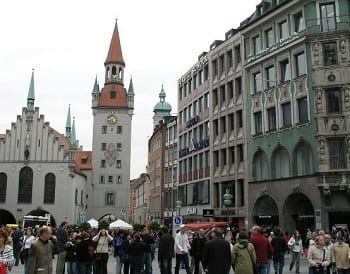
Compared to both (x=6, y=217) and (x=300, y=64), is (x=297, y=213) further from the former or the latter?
(x=6, y=217)

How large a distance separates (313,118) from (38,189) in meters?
54.3

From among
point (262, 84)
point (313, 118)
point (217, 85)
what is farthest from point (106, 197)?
point (313, 118)

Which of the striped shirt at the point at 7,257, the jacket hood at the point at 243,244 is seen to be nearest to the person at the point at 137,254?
the jacket hood at the point at 243,244

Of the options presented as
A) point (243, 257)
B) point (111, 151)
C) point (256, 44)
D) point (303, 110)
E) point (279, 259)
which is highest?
point (256, 44)

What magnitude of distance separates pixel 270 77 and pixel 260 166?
270 inches

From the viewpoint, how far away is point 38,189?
77438 mm

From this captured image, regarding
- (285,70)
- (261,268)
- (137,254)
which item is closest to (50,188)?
(285,70)

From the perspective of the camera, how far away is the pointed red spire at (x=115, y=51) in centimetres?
9965

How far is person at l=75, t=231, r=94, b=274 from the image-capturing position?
49.9ft

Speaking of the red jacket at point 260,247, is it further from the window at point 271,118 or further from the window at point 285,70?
the window at point 285,70

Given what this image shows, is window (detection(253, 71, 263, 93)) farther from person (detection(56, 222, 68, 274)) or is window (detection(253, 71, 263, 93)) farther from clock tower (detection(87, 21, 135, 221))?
clock tower (detection(87, 21, 135, 221))

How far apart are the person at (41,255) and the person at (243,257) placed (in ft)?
14.0

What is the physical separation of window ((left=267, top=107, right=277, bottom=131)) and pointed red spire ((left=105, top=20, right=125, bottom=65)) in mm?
65370

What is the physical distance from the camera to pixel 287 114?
36188mm
